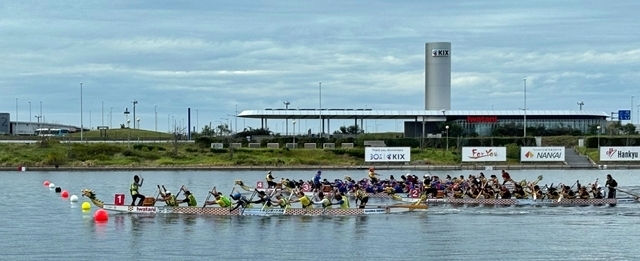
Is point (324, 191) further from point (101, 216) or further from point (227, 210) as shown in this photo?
point (101, 216)

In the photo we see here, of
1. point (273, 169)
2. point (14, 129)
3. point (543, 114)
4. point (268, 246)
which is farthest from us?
point (14, 129)

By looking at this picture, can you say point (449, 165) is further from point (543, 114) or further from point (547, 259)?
point (547, 259)

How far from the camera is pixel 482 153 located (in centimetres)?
7750

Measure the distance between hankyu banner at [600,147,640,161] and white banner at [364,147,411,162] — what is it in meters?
15.9

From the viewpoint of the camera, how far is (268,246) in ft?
96.8

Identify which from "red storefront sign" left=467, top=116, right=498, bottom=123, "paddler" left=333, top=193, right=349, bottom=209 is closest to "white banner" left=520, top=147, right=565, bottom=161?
"red storefront sign" left=467, top=116, right=498, bottom=123

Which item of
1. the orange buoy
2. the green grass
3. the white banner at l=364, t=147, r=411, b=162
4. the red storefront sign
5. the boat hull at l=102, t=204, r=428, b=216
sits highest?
the red storefront sign

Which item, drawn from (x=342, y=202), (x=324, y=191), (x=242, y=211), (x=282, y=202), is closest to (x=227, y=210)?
(x=242, y=211)

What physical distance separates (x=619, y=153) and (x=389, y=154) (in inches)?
744

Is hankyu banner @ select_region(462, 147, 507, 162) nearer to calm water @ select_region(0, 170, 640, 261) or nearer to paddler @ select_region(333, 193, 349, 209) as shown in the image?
calm water @ select_region(0, 170, 640, 261)

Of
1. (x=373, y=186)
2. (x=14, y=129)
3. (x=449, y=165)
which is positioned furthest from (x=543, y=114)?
(x=14, y=129)

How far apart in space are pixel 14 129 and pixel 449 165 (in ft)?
312

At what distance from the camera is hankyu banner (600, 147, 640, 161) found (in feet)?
255

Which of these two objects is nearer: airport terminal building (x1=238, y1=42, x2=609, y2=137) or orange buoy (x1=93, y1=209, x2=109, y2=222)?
orange buoy (x1=93, y1=209, x2=109, y2=222)
